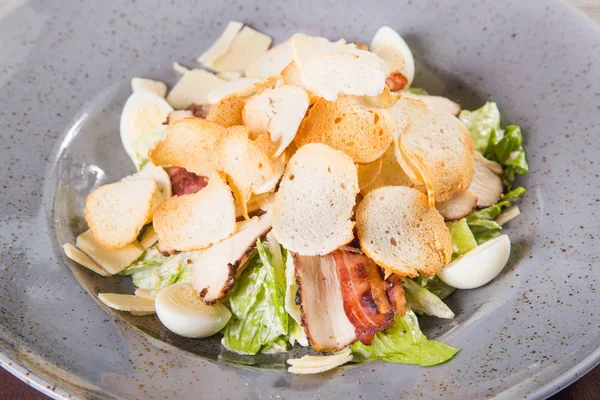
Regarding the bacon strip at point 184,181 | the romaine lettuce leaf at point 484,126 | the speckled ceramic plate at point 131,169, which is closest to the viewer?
the speckled ceramic plate at point 131,169

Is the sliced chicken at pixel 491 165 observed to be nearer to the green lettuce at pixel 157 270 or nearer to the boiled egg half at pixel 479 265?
the boiled egg half at pixel 479 265

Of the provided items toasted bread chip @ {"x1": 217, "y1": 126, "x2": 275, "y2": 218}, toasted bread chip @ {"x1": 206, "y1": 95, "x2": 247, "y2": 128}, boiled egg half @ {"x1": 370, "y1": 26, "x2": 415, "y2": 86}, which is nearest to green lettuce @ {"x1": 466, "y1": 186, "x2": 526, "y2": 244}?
boiled egg half @ {"x1": 370, "y1": 26, "x2": 415, "y2": 86}

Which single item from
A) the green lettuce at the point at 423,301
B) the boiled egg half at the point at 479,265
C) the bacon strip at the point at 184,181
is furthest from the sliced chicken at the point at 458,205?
the bacon strip at the point at 184,181

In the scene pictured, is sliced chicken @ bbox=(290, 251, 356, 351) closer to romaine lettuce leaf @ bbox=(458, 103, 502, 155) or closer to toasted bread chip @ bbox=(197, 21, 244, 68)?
romaine lettuce leaf @ bbox=(458, 103, 502, 155)

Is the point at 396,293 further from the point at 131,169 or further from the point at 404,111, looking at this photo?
→ the point at 131,169

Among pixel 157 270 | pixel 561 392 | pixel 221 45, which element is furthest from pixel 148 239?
pixel 561 392

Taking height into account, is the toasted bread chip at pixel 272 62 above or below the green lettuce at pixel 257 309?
above

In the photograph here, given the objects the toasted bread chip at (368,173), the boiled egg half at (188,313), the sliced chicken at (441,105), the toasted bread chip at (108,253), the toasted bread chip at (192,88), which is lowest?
the toasted bread chip at (108,253)
